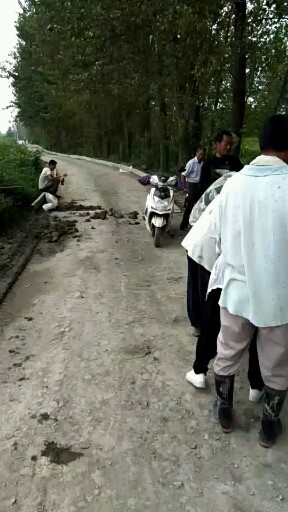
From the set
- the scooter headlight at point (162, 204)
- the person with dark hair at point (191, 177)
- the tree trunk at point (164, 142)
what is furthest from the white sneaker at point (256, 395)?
the tree trunk at point (164, 142)

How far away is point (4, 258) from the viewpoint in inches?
294

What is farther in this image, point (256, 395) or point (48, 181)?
point (48, 181)

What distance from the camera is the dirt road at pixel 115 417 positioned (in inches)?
106

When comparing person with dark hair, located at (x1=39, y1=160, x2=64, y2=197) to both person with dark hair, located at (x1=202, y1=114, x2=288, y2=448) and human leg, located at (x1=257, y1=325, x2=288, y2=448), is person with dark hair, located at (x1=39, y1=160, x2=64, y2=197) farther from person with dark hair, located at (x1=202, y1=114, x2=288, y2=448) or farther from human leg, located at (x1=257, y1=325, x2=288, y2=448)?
human leg, located at (x1=257, y1=325, x2=288, y2=448)

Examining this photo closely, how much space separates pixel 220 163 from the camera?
4.90m

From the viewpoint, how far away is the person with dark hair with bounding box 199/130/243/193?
4.75 metres

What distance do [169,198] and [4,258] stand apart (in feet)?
9.77

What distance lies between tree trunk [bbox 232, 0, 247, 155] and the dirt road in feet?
14.1

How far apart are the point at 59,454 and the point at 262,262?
168cm

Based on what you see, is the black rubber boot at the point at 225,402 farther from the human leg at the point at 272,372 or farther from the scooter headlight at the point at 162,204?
the scooter headlight at the point at 162,204

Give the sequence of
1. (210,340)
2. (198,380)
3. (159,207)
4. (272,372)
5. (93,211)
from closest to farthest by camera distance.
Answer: (272,372) → (210,340) → (198,380) → (159,207) → (93,211)

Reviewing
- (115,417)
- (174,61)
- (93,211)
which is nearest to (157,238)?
(93,211)

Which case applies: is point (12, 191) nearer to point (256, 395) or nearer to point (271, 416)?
point (256, 395)

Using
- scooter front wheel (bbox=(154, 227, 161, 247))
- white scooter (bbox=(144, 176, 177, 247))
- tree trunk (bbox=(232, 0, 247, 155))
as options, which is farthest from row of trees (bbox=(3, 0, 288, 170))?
scooter front wheel (bbox=(154, 227, 161, 247))
